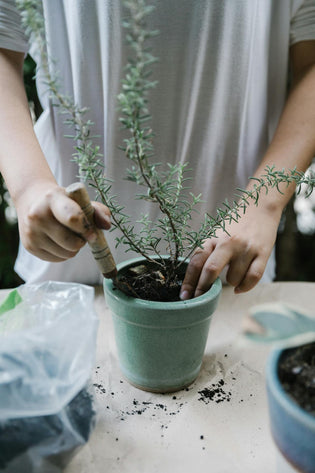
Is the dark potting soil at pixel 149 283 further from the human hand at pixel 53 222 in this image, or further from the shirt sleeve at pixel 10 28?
→ the shirt sleeve at pixel 10 28

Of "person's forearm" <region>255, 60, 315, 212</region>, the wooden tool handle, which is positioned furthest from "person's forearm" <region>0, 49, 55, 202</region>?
"person's forearm" <region>255, 60, 315, 212</region>

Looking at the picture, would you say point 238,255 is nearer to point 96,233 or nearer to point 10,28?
point 96,233

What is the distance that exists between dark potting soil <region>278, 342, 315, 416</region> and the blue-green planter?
0.17m

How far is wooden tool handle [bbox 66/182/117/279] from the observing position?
0.48m

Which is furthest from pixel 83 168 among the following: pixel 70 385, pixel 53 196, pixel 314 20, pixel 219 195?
pixel 314 20

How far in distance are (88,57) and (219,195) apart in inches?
16.5

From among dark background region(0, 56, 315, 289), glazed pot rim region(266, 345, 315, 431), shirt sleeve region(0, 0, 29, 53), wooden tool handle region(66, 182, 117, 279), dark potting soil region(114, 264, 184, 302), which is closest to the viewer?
glazed pot rim region(266, 345, 315, 431)

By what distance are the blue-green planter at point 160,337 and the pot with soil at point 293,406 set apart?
0.58 ft

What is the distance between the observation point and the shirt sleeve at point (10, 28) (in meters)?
0.72

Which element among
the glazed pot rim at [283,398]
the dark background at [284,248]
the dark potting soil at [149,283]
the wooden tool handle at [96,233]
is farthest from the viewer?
the dark background at [284,248]

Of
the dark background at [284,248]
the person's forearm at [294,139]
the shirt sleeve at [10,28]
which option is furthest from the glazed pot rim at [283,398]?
the dark background at [284,248]

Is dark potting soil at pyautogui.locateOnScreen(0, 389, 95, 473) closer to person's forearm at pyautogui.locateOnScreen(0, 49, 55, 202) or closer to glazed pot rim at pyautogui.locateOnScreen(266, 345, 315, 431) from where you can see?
glazed pot rim at pyautogui.locateOnScreen(266, 345, 315, 431)

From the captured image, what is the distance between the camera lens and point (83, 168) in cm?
52

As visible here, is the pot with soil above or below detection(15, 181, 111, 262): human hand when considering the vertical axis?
below
